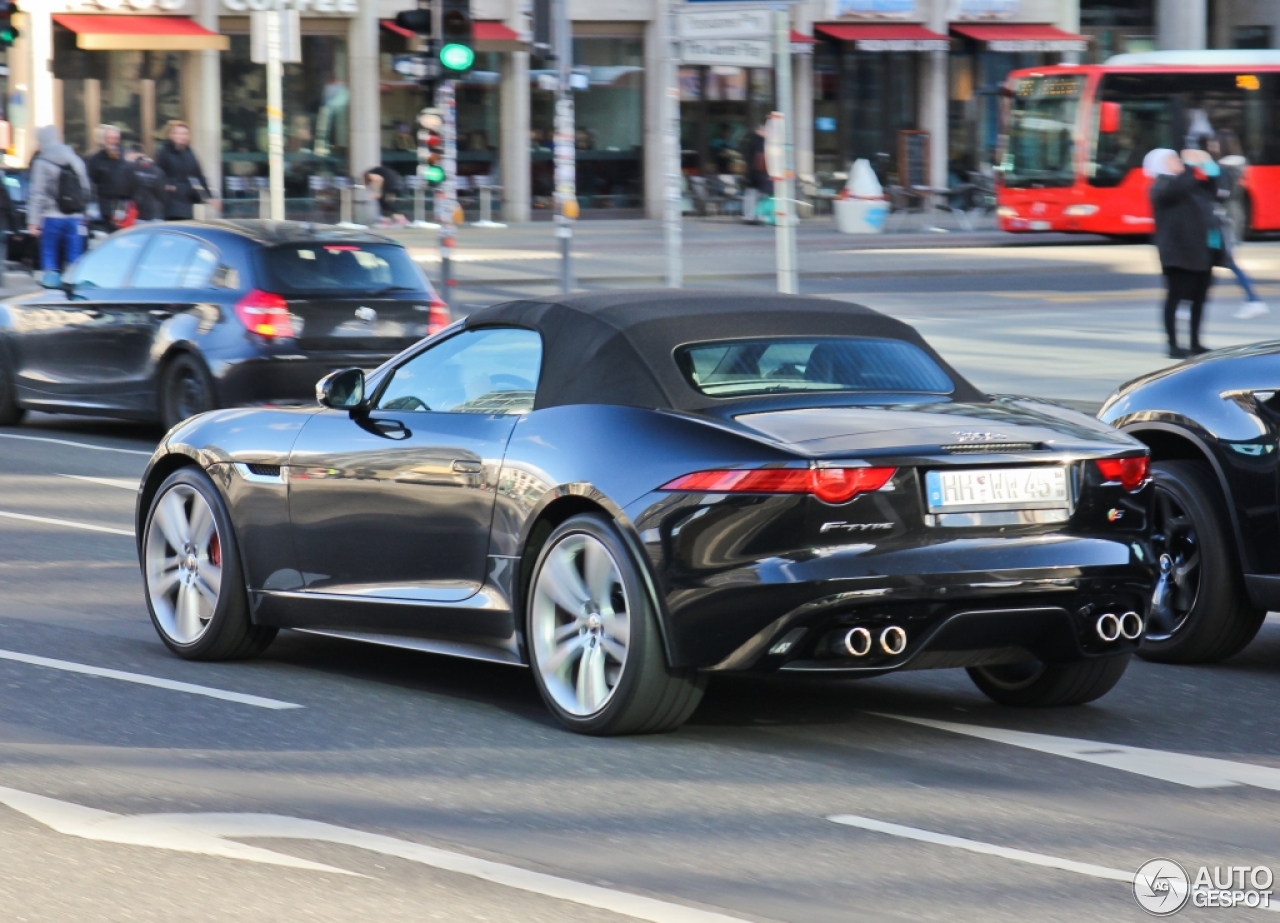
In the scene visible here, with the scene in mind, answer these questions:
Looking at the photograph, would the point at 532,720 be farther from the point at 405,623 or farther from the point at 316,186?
the point at 316,186

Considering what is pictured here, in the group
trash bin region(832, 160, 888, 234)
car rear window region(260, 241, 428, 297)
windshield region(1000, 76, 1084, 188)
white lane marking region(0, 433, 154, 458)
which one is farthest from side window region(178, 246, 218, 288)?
trash bin region(832, 160, 888, 234)

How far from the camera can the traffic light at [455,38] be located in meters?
20.1

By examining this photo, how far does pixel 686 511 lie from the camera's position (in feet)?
19.9

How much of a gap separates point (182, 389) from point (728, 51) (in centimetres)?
521

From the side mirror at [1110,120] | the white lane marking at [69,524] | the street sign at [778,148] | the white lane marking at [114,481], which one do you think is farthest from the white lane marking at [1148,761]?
the side mirror at [1110,120]

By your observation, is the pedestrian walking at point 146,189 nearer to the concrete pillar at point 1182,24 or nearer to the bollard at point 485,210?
the bollard at point 485,210

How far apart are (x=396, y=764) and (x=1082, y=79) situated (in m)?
33.8

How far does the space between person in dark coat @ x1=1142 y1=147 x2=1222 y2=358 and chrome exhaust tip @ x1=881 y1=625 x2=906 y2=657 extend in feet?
45.3

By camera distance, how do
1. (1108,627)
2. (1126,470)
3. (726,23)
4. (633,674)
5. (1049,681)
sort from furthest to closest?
(726,23)
(1049,681)
(1126,470)
(1108,627)
(633,674)

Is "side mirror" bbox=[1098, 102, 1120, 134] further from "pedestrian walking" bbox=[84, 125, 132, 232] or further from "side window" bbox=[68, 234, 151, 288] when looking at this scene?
"side window" bbox=[68, 234, 151, 288]

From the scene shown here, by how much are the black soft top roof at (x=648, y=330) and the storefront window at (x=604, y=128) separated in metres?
40.0

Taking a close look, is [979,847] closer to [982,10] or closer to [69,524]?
[69,524]

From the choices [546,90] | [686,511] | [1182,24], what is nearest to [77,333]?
[686,511]

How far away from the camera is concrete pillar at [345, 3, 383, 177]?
44.3 m
